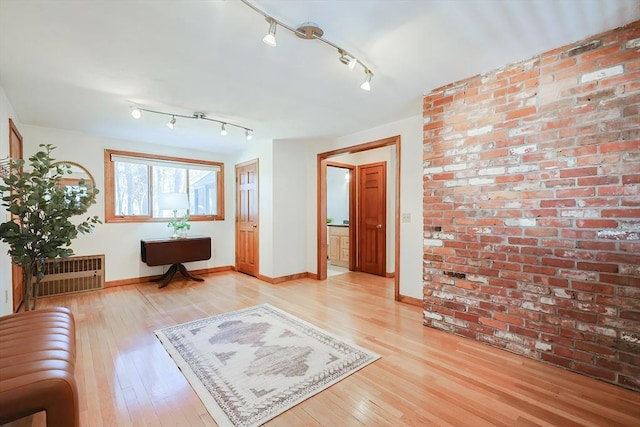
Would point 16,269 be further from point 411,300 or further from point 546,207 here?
point 546,207

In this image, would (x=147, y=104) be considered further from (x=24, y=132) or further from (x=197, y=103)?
(x=24, y=132)

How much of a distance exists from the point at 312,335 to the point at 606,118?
2.67 m

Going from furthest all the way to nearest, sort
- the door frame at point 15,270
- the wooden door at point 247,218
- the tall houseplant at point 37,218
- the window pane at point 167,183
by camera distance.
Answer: the wooden door at point 247,218 < the window pane at point 167,183 < the door frame at point 15,270 < the tall houseplant at point 37,218

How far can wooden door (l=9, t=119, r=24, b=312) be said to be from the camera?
2.97 meters

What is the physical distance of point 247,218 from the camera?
5.04 m

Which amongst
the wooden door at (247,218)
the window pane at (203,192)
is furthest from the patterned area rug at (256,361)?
the window pane at (203,192)

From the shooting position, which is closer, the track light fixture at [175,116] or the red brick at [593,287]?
the red brick at [593,287]

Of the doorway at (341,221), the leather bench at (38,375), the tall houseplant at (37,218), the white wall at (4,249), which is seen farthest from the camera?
the doorway at (341,221)

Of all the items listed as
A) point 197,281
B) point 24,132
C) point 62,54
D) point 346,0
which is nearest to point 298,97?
point 346,0

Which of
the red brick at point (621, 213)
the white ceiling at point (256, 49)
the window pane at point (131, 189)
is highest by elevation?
the white ceiling at point (256, 49)

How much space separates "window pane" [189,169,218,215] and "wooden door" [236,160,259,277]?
1.49 feet

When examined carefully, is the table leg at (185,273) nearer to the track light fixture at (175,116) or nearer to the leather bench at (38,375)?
the track light fixture at (175,116)

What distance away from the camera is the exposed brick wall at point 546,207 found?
1.78 meters

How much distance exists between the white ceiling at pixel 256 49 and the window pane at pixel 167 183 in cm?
163
